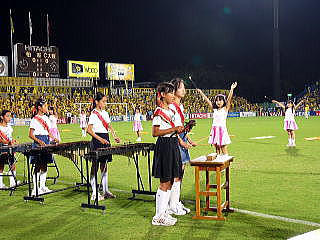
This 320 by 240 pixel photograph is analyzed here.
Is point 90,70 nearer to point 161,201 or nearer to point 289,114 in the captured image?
point 289,114

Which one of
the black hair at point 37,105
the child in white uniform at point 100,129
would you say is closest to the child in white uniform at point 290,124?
the child in white uniform at point 100,129

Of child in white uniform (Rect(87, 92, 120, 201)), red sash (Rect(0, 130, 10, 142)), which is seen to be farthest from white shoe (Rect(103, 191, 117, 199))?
red sash (Rect(0, 130, 10, 142))

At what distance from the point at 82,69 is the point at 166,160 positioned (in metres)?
53.1

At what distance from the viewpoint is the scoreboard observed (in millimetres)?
43781

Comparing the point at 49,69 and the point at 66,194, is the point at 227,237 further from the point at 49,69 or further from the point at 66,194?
the point at 49,69

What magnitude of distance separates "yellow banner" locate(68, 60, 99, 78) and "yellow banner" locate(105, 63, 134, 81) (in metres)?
1.93

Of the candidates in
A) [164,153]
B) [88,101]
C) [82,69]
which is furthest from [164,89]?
[82,69]

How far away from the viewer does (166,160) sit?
227 inches

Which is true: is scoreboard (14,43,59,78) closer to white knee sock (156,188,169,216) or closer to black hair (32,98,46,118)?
black hair (32,98,46,118)

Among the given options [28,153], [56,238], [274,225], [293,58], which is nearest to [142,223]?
[56,238]

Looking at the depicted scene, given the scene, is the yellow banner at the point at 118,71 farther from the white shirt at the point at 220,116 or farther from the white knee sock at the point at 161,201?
the white knee sock at the point at 161,201

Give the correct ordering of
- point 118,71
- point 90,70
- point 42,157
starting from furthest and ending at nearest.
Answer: point 118,71, point 90,70, point 42,157

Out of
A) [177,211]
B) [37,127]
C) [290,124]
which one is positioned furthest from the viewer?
[290,124]

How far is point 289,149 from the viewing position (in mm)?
14914
